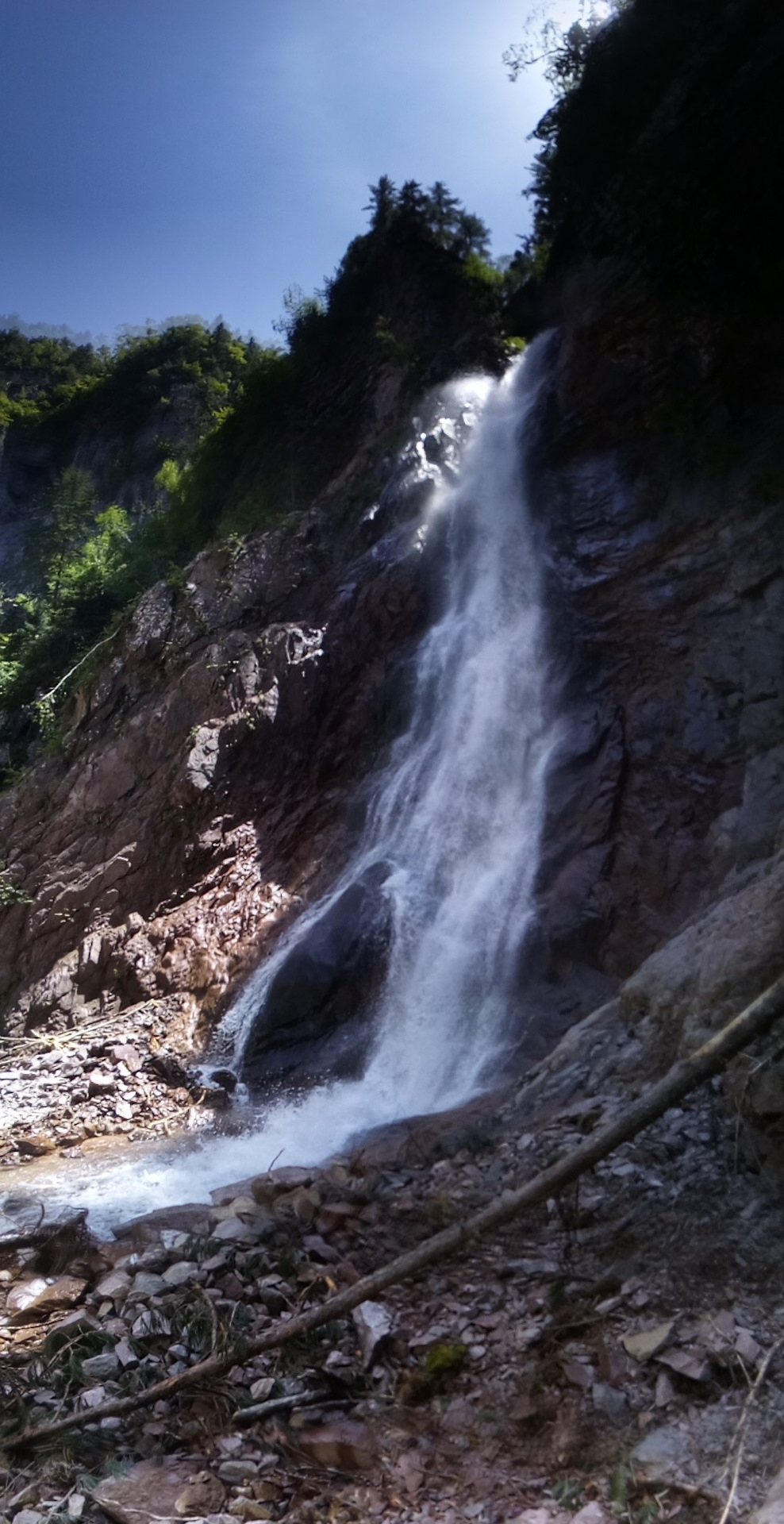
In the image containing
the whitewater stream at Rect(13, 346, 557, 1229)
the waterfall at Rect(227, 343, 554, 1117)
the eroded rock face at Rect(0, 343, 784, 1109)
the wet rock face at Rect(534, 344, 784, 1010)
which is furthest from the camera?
the eroded rock face at Rect(0, 343, 784, 1109)

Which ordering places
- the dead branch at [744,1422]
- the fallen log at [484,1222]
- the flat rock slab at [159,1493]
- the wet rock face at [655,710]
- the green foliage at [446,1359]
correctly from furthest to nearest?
the wet rock face at [655,710] → the green foliage at [446,1359] → the fallen log at [484,1222] → the flat rock slab at [159,1493] → the dead branch at [744,1422]

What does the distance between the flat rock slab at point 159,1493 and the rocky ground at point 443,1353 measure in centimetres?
1

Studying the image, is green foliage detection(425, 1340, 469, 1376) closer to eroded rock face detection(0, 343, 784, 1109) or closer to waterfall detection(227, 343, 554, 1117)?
eroded rock face detection(0, 343, 784, 1109)

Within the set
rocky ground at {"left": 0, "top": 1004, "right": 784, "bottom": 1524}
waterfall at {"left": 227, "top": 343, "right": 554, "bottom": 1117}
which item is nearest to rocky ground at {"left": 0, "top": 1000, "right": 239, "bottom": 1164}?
waterfall at {"left": 227, "top": 343, "right": 554, "bottom": 1117}

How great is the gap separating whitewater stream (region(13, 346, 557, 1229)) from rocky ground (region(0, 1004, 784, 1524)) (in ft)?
9.07

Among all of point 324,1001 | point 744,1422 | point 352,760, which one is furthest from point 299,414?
point 744,1422

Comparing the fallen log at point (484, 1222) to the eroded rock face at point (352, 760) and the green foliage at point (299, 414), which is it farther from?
the green foliage at point (299, 414)

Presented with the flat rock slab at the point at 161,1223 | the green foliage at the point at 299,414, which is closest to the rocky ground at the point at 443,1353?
the flat rock slab at the point at 161,1223

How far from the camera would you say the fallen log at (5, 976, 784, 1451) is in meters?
3.86

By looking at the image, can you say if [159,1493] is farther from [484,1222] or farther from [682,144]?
[682,144]

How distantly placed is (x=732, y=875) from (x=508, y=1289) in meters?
5.45

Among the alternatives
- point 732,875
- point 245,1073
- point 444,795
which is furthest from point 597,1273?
point 444,795

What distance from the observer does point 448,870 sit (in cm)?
1223

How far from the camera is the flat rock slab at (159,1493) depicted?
3285 mm
